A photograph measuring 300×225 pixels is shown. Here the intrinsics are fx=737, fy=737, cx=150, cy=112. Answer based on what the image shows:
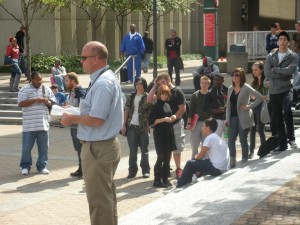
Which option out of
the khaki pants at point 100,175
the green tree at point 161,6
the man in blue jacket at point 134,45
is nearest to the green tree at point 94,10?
the green tree at point 161,6

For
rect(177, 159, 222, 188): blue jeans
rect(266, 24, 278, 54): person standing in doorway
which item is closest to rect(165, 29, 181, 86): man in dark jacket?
rect(266, 24, 278, 54): person standing in doorway

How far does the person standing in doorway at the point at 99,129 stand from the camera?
654 cm

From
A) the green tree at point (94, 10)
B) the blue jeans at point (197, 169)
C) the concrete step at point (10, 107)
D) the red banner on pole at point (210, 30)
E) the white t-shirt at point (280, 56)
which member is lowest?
the concrete step at point (10, 107)

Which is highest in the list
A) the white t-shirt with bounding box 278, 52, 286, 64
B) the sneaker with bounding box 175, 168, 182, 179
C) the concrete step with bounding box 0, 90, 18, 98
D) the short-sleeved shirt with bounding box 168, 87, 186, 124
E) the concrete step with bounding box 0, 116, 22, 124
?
the white t-shirt with bounding box 278, 52, 286, 64

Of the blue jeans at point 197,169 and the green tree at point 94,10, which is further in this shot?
the green tree at point 94,10

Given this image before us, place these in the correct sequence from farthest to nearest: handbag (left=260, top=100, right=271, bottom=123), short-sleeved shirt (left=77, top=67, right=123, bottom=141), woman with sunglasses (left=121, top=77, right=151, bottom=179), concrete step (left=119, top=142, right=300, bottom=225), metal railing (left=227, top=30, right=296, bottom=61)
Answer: metal railing (left=227, top=30, right=296, bottom=61)
handbag (left=260, top=100, right=271, bottom=123)
woman with sunglasses (left=121, top=77, right=151, bottom=179)
concrete step (left=119, top=142, right=300, bottom=225)
short-sleeved shirt (left=77, top=67, right=123, bottom=141)

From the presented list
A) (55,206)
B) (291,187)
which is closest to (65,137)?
(55,206)

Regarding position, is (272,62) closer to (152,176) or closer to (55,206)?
(152,176)

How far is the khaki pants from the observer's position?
21.8 ft

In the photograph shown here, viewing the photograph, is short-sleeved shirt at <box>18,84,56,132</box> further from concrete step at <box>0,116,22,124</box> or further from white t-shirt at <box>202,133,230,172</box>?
→ concrete step at <box>0,116,22,124</box>

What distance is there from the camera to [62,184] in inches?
499

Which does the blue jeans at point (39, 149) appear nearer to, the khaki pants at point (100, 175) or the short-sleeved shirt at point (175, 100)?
the short-sleeved shirt at point (175, 100)

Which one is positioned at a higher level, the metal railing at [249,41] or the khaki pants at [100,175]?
the metal railing at [249,41]

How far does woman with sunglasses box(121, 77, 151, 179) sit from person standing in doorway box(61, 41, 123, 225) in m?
6.05
